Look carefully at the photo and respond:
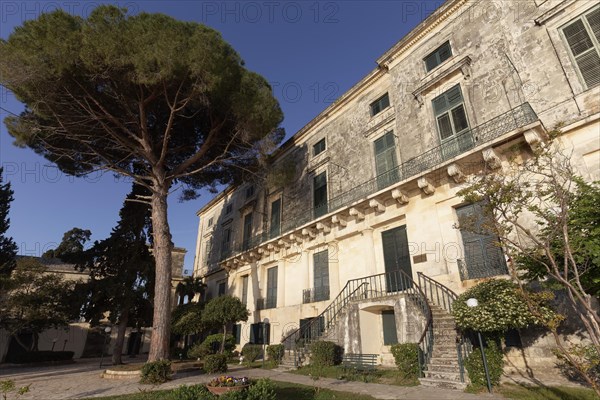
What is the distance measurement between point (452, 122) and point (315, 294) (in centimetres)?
982

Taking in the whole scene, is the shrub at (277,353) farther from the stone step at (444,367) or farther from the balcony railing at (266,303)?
the stone step at (444,367)

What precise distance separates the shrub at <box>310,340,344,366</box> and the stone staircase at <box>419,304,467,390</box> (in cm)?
366

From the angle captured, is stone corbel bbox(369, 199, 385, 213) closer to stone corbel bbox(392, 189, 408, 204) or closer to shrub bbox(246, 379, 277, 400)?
stone corbel bbox(392, 189, 408, 204)

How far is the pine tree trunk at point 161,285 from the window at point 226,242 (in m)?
11.4

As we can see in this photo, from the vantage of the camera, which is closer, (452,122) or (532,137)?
(532,137)

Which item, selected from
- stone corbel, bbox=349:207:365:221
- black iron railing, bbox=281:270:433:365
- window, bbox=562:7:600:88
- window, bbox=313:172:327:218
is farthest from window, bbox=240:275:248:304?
window, bbox=562:7:600:88

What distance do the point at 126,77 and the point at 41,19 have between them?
3.58m

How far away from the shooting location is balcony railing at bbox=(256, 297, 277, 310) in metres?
18.1

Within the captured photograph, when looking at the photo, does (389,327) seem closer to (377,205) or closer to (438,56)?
(377,205)

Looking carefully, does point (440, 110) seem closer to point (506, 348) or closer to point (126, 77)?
point (506, 348)

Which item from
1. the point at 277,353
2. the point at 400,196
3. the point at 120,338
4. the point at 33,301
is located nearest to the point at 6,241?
the point at 33,301

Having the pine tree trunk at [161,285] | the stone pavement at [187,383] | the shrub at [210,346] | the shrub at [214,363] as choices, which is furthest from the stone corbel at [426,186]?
the shrub at [210,346]

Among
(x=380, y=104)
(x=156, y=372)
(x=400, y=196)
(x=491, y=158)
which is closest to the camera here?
(x=491, y=158)

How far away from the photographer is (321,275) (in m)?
15.6
